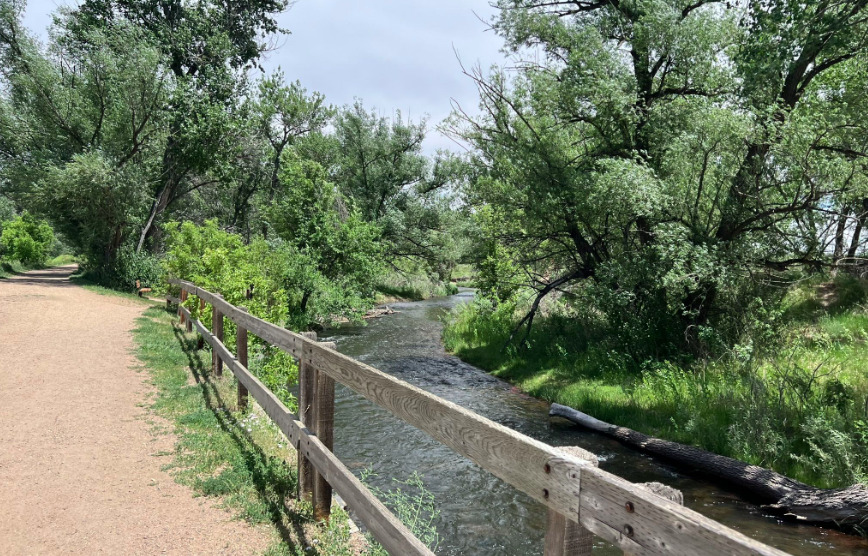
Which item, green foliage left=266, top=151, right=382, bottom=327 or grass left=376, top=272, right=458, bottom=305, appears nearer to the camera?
green foliage left=266, top=151, right=382, bottom=327

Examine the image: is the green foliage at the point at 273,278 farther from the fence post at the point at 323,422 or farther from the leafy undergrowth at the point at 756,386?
the leafy undergrowth at the point at 756,386

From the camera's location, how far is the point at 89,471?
16.2ft

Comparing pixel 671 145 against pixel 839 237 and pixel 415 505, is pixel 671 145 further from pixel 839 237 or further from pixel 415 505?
pixel 415 505

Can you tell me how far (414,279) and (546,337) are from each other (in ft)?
76.6

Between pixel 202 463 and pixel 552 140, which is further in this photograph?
pixel 552 140

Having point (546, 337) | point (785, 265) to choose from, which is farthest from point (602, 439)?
point (546, 337)

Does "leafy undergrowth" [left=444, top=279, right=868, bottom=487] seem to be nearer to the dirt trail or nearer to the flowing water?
the flowing water

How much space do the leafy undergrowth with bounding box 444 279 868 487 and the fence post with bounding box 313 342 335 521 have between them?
6651 mm

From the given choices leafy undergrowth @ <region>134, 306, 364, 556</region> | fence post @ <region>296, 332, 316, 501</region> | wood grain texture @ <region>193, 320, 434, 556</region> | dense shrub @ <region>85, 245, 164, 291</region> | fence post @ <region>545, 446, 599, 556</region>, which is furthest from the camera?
dense shrub @ <region>85, 245, 164, 291</region>

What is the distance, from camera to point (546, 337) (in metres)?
16.5

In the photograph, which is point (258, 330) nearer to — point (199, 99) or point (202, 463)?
point (202, 463)

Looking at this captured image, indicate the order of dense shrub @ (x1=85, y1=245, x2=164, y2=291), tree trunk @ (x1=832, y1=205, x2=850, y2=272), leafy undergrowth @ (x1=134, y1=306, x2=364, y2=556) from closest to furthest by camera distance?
leafy undergrowth @ (x1=134, y1=306, x2=364, y2=556)
tree trunk @ (x1=832, y1=205, x2=850, y2=272)
dense shrub @ (x1=85, y1=245, x2=164, y2=291)

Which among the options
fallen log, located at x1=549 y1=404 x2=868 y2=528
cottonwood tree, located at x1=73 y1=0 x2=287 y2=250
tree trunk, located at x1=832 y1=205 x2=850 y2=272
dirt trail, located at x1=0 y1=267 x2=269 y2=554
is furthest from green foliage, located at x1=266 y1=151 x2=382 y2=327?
tree trunk, located at x1=832 y1=205 x2=850 y2=272

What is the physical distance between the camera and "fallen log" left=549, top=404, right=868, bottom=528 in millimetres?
6457
